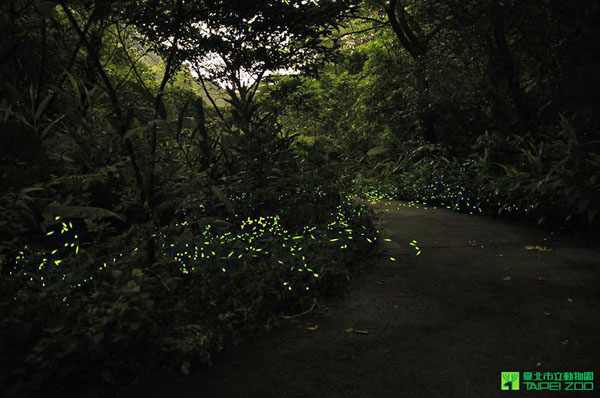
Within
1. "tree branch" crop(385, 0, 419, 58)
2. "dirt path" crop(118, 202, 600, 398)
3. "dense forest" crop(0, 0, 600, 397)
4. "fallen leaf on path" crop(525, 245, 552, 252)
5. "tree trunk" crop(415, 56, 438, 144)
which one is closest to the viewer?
"dirt path" crop(118, 202, 600, 398)

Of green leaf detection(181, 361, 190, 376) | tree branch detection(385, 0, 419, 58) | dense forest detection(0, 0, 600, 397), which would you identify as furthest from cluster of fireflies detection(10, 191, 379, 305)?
tree branch detection(385, 0, 419, 58)

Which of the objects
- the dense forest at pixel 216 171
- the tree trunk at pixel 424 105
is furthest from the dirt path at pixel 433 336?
the tree trunk at pixel 424 105

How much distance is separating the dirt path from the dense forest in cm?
23

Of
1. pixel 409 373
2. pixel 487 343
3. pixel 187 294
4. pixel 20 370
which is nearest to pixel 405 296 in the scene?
pixel 487 343

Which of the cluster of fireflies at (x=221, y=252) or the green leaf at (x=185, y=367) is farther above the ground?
the cluster of fireflies at (x=221, y=252)

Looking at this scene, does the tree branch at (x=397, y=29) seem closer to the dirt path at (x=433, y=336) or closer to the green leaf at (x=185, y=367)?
the dirt path at (x=433, y=336)

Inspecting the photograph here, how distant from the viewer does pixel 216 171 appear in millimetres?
4996

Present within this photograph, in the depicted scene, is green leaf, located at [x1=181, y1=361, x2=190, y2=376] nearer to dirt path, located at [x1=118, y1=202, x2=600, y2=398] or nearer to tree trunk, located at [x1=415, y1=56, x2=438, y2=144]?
dirt path, located at [x1=118, y1=202, x2=600, y2=398]

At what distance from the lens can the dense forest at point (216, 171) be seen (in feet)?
7.79

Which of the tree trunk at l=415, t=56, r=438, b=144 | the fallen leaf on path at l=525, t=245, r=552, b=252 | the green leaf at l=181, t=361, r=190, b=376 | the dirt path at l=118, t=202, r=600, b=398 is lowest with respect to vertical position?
the fallen leaf on path at l=525, t=245, r=552, b=252

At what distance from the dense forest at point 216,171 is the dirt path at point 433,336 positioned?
0.76 feet

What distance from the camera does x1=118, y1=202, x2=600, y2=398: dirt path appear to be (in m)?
2.19

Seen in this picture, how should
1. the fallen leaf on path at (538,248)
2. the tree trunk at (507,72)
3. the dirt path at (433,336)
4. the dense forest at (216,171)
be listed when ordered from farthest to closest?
the tree trunk at (507,72) < the fallen leaf on path at (538,248) < the dense forest at (216,171) < the dirt path at (433,336)

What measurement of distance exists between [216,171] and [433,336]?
3.13 m
